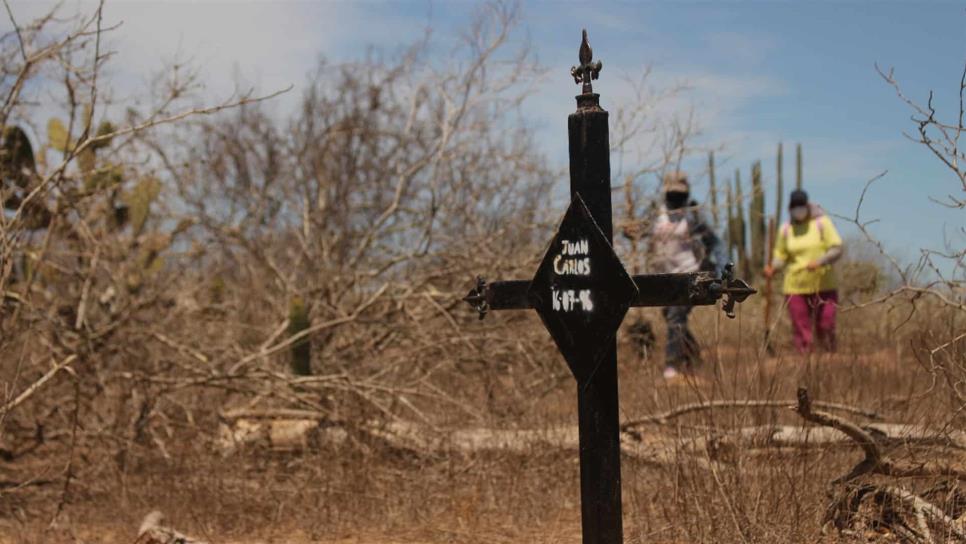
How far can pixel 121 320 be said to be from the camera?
816 cm

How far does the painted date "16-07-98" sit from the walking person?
5.66 metres

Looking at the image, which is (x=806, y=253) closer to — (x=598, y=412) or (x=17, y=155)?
(x=17, y=155)

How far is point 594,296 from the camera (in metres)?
3.55

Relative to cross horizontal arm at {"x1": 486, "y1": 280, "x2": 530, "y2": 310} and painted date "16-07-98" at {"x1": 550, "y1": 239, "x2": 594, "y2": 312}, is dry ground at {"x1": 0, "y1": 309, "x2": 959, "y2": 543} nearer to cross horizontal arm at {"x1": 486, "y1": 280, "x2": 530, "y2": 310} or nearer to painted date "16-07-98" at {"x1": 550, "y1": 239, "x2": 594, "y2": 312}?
cross horizontal arm at {"x1": 486, "y1": 280, "x2": 530, "y2": 310}

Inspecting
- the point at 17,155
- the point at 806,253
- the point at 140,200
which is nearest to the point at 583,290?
the point at 17,155

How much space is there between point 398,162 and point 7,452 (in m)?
5.46

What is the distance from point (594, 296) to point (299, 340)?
18.5 feet

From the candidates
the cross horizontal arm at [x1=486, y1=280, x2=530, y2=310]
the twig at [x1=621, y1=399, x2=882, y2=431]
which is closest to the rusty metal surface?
the cross horizontal arm at [x1=486, y1=280, x2=530, y2=310]

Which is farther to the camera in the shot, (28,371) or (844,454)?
(28,371)

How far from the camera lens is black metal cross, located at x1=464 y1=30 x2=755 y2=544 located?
353 centimetres

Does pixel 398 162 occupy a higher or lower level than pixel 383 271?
higher

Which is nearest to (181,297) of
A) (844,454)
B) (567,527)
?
(567,527)

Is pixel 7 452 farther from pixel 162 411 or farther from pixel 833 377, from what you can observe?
pixel 833 377

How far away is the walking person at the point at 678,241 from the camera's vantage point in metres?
9.39
